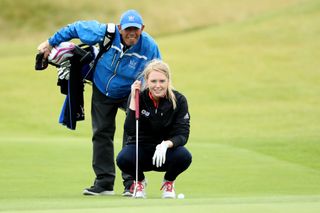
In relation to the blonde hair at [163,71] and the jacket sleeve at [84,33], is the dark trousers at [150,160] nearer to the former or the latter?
the blonde hair at [163,71]

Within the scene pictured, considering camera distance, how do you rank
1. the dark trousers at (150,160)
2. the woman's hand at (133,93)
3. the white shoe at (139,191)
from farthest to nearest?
the white shoe at (139,191)
the woman's hand at (133,93)
the dark trousers at (150,160)

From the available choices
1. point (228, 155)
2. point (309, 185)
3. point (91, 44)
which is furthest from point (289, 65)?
point (91, 44)

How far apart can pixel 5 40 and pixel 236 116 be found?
23.8 metres

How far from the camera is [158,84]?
27.2 ft

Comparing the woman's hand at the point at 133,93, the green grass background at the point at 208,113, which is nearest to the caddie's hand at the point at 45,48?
the woman's hand at the point at 133,93

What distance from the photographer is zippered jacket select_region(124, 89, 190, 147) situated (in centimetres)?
836

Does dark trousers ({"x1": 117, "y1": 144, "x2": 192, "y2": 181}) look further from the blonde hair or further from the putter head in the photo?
the putter head

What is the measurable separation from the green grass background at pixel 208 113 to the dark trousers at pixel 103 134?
0.39m

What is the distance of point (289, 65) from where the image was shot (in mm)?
26578

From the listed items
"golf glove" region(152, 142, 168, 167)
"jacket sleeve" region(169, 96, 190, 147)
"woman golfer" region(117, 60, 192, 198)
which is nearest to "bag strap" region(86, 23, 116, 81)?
"woman golfer" region(117, 60, 192, 198)

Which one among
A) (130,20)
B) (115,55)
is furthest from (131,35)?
(115,55)

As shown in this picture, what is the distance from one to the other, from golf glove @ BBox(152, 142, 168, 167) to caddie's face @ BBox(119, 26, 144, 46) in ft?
4.25

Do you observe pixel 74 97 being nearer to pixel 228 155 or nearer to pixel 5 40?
pixel 228 155

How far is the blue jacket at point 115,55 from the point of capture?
9.12m
